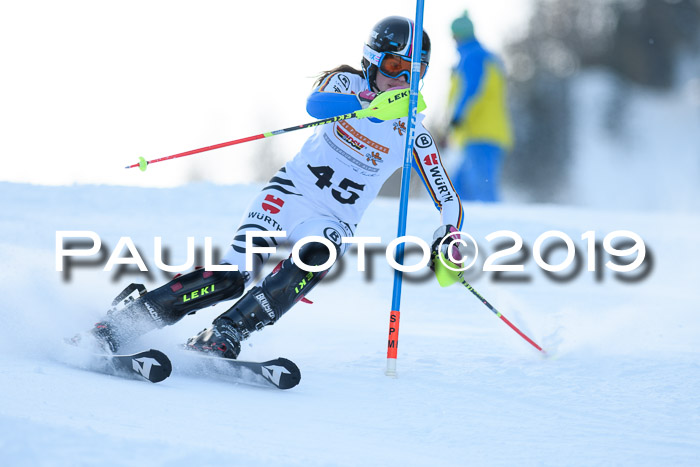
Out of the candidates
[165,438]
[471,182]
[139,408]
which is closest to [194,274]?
[139,408]

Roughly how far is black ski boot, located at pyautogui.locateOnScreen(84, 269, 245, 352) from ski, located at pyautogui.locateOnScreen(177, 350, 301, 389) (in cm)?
21

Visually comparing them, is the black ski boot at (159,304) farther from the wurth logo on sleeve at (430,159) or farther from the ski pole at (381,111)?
the wurth logo on sleeve at (430,159)

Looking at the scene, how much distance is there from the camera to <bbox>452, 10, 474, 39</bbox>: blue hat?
868 centimetres

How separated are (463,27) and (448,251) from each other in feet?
17.2

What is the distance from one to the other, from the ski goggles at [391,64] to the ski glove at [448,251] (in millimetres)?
760

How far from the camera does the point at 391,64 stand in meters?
4.11

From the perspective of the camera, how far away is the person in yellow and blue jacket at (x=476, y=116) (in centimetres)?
882

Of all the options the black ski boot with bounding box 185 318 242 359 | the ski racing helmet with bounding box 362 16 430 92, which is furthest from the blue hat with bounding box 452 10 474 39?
the black ski boot with bounding box 185 318 242 359

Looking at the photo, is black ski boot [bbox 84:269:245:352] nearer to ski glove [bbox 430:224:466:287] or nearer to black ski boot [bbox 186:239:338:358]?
black ski boot [bbox 186:239:338:358]

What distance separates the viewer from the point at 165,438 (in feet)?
8.00

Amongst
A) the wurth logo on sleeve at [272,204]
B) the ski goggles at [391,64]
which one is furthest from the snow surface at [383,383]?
the ski goggles at [391,64]

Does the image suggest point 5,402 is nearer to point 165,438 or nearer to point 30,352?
point 165,438

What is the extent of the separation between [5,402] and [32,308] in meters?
1.32

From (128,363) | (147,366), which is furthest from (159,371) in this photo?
(128,363)
